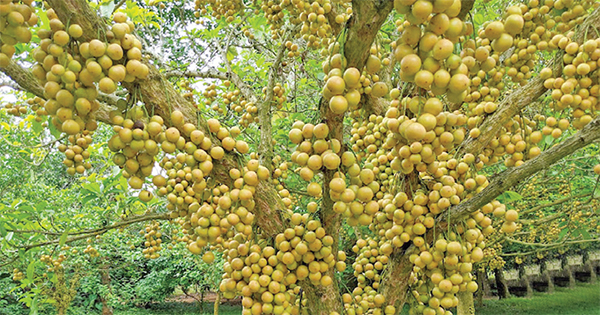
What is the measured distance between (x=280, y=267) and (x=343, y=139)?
0.59 meters

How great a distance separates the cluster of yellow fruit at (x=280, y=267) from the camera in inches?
58.6

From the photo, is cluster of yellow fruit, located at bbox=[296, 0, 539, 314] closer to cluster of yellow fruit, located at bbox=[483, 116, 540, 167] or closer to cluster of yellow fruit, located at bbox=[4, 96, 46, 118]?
cluster of yellow fruit, located at bbox=[483, 116, 540, 167]

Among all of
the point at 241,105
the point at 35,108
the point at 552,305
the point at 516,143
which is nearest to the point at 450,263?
the point at 516,143

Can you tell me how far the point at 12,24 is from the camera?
1.05m

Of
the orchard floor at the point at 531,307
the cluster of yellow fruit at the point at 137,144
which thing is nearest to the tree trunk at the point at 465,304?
the cluster of yellow fruit at the point at 137,144

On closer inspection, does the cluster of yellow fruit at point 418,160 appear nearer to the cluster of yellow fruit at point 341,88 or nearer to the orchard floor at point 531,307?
the cluster of yellow fruit at point 341,88

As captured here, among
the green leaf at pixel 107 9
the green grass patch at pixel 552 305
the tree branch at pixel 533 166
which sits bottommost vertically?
the green grass patch at pixel 552 305

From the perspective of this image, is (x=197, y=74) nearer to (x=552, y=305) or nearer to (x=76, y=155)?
(x=76, y=155)

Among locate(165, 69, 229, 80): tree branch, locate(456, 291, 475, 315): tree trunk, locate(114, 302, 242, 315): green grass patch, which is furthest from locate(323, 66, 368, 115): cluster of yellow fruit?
locate(114, 302, 242, 315): green grass patch

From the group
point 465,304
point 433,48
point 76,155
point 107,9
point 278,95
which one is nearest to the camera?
point 433,48

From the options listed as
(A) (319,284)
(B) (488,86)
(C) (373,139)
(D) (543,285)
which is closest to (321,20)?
(C) (373,139)

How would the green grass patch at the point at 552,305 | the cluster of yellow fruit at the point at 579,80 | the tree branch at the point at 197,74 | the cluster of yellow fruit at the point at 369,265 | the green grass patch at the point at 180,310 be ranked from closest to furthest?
the cluster of yellow fruit at the point at 579,80
the cluster of yellow fruit at the point at 369,265
the tree branch at the point at 197,74
the green grass patch at the point at 552,305
the green grass patch at the point at 180,310

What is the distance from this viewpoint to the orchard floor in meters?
12.3

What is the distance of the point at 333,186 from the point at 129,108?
0.74 metres
